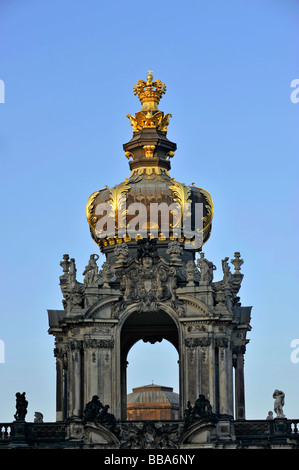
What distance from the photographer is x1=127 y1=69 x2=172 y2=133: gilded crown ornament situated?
10244cm

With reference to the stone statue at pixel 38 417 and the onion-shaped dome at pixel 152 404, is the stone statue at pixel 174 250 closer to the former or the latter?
the stone statue at pixel 38 417

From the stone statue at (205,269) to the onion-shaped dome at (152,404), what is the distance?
38832mm

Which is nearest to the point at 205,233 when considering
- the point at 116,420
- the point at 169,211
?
the point at 169,211

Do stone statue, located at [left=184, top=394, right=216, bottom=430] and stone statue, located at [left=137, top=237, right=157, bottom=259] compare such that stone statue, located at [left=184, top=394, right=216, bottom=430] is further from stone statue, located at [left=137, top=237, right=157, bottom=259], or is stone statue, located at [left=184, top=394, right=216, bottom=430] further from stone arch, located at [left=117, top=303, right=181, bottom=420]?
stone statue, located at [left=137, top=237, right=157, bottom=259]

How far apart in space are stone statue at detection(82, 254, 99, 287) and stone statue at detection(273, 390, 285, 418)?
35.9 ft

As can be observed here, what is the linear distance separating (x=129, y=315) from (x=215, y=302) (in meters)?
4.45

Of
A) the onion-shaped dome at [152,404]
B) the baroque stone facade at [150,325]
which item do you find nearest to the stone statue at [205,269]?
the baroque stone facade at [150,325]

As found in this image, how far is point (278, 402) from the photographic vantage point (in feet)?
307

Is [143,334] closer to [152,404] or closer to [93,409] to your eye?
[93,409]

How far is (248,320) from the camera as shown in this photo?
9906 centimetres

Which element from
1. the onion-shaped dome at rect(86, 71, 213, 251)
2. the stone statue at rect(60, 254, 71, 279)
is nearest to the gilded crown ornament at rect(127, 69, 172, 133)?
the onion-shaped dome at rect(86, 71, 213, 251)

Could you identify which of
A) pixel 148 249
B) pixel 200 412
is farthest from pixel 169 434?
pixel 148 249

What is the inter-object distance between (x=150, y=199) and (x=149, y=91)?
21.0ft
